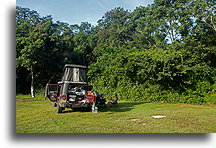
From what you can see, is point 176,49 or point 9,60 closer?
point 9,60

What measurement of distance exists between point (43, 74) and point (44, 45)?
227 cm

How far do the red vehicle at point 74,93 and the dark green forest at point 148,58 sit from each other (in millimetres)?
1843

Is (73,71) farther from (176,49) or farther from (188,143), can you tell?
(176,49)

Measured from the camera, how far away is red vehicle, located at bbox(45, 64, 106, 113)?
22.3ft

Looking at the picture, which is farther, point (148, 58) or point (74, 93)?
point (148, 58)

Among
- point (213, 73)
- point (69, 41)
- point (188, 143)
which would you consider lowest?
point (188, 143)

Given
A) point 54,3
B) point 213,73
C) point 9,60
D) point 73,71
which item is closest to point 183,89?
point 213,73

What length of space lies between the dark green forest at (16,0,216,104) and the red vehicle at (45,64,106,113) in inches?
72.6

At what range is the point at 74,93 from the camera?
22.8ft

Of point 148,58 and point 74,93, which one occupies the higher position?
point 148,58

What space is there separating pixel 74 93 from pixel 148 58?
5877mm

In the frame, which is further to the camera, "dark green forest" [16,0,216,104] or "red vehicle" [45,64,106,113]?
"dark green forest" [16,0,216,104]

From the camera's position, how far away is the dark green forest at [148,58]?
34.3 ft

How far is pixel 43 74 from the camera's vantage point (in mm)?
14891
